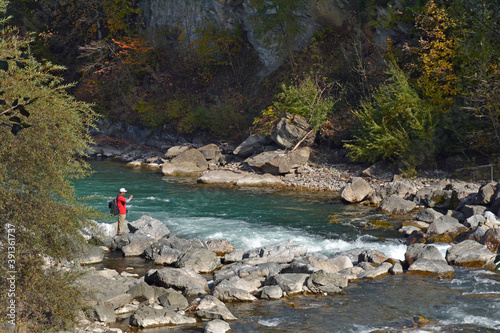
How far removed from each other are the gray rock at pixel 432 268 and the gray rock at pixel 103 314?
7.41 m

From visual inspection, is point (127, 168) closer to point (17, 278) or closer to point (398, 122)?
point (398, 122)

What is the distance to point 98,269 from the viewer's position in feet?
41.7

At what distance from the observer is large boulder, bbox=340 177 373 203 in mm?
20375

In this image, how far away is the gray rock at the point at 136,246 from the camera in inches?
558

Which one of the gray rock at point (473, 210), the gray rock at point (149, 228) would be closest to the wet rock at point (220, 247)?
the gray rock at point (149, 228)

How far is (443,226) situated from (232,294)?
801cm

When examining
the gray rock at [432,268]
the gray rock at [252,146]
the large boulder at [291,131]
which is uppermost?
the large boulder at [291,131]

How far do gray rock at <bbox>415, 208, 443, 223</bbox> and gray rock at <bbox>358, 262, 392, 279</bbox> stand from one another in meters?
5.05

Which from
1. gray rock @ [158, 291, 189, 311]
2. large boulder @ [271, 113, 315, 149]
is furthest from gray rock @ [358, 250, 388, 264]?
large boulder @ [271, 113, 315, 149]

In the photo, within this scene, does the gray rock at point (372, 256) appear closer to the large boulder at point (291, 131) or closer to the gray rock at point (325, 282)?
the gray rock at point (325, 282)

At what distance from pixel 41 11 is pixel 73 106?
4041 centimetres

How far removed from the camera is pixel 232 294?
420 inches

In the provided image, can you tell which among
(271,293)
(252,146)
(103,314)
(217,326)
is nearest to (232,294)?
(271,293)

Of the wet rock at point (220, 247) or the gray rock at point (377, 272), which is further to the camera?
the wet rock at point (220, 247)
